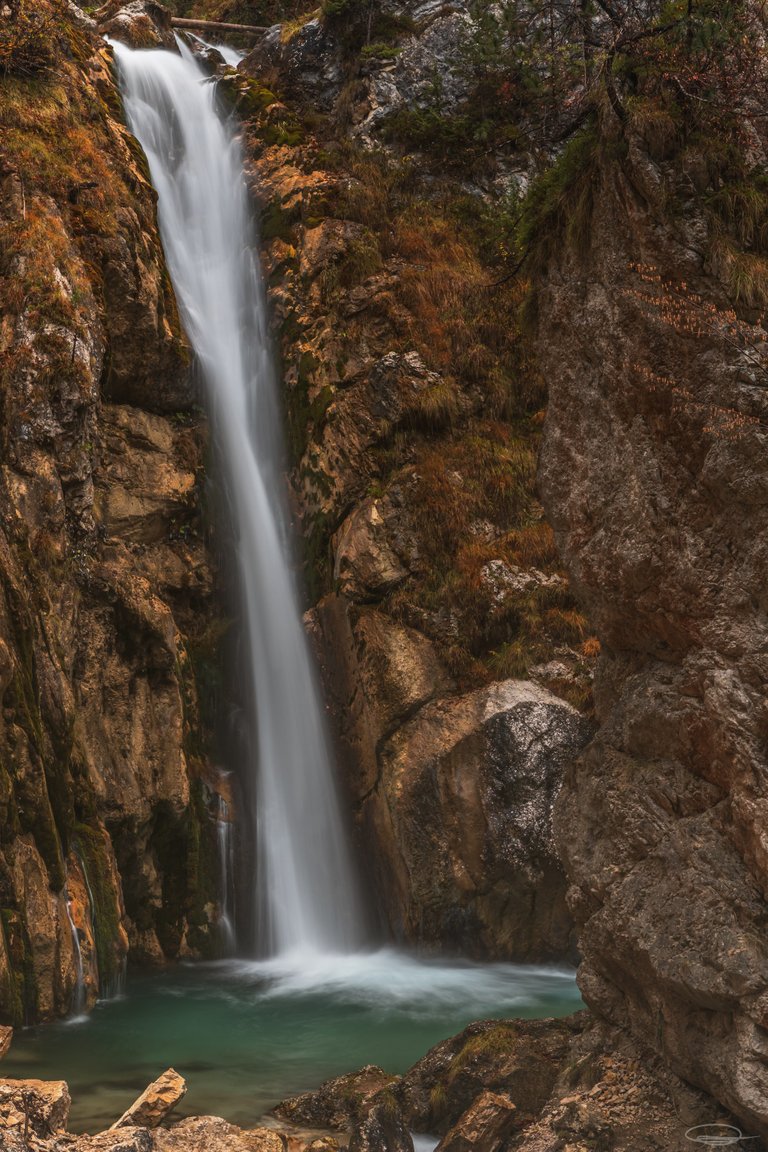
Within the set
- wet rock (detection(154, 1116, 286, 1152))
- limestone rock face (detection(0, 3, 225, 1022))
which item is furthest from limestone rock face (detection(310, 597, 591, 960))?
wet rock (detection(154, 1116, 286, 1152))

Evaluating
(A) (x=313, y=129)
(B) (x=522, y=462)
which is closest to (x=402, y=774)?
(B) (x=522, y=462)

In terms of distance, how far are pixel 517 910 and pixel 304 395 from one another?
7410mm

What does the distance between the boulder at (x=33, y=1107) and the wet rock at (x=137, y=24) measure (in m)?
18.2

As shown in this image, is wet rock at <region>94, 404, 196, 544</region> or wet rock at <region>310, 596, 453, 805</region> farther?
wet rock at <region>94, 404, 196, 544</region>

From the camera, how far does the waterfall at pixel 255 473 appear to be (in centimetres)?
1220

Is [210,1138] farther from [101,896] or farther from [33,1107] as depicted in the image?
[101,896]

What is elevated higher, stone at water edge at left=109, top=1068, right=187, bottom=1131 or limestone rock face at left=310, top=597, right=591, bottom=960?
limestone rock face at left=310, top=597, right=591, bottom=960

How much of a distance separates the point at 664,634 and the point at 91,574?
7.40 m

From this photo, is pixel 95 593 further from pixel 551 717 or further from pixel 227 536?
pixel 551 717

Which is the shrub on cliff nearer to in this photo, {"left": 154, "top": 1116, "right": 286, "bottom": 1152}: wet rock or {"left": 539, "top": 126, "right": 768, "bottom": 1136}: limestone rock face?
{"left": 539, "top": 126, "right": 768, "bottom": 1136}: limestone rock face

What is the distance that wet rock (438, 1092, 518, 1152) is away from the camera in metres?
5.71
